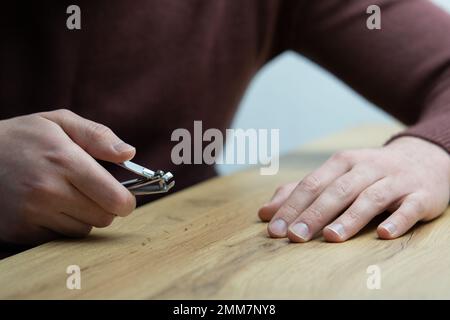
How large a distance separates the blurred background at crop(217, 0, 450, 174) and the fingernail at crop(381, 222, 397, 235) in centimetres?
131

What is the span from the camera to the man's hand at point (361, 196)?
2.10 feet

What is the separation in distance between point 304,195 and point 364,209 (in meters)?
0.06

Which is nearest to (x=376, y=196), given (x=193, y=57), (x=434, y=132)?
(x=434, y=132)

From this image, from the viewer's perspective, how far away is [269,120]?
199cm

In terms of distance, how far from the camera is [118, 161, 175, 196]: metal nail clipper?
0.63 metres

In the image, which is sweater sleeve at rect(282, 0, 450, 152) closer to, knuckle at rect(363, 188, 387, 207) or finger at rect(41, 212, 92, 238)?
knuckle at rect(363, 188, 387, 207)

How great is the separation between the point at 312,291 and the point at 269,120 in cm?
152

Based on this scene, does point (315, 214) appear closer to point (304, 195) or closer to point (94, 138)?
point (304, 195)

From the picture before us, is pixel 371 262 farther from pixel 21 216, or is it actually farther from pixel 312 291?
pixel 21 216

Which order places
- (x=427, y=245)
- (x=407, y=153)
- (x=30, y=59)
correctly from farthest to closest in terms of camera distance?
(x=30, y=59), (x=407, y=153), (x=427, y=245)

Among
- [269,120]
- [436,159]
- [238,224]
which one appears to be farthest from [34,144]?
[269,120]

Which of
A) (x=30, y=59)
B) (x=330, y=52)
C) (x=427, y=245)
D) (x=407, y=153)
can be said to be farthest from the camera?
(x=330, y=52)

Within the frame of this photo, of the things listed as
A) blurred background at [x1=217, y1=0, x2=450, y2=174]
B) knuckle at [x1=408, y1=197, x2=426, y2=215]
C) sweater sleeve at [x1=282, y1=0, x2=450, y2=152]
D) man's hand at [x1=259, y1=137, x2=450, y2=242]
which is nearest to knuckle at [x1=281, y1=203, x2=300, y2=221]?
man's hand at [x1=259, y1=137, x2=450, y2=242]

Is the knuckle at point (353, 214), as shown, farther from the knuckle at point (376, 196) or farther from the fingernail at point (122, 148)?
the fingernail at point (122, 148)
